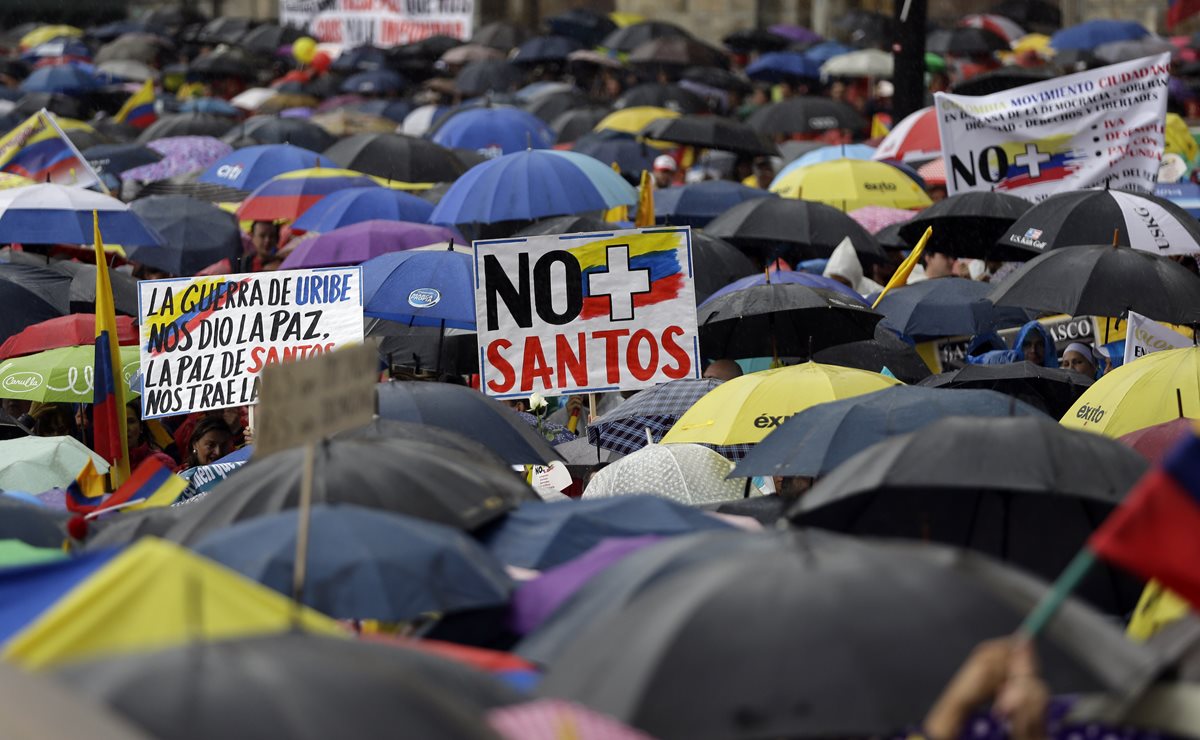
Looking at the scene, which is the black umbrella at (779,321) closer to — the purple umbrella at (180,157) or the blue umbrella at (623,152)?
the blue umbrella at (623,152)

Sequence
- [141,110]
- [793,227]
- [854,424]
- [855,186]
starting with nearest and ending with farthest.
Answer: [854,424] < [793,227] < [855,186] < [141,110]

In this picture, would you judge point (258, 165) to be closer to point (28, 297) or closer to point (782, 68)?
point (28, 297)

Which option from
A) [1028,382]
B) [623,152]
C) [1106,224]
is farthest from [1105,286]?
[623,152]

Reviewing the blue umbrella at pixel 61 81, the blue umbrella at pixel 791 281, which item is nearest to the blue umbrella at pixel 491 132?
the blue umbrella at pixel 791 281

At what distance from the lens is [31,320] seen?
12.5 m

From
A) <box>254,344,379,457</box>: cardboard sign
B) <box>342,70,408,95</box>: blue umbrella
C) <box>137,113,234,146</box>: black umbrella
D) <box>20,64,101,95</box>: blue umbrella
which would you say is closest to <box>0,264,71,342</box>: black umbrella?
<box>254,344,379,457</box>: cardboard sign

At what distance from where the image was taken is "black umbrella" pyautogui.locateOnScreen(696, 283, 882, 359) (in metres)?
10.7

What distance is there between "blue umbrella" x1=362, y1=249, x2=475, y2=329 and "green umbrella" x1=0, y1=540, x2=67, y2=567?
4.63 m

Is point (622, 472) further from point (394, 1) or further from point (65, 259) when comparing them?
point (394, 1)

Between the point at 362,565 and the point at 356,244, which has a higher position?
the point at 362,565

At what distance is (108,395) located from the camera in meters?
9.97

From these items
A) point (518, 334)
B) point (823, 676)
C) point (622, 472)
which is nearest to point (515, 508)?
point (622, 472)

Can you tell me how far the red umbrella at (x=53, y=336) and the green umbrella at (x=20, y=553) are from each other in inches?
198

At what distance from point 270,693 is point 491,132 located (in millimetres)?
16410
